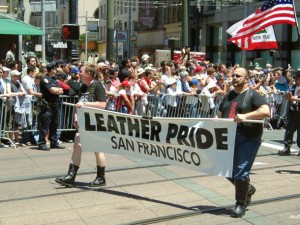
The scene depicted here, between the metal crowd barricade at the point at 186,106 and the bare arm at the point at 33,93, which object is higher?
the bare arm at the point at 33,93

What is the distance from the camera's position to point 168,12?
60281 mm

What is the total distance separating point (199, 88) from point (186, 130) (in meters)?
8.14

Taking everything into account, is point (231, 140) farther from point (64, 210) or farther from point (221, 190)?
point (64, 210)

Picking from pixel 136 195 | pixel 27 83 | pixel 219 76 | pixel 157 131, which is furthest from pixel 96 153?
pixel 219 76

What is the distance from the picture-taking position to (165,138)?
287 inches

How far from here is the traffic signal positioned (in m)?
14.9

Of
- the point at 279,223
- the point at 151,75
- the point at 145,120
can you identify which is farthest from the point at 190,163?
the point at 151,75

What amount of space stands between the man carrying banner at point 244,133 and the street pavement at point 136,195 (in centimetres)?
36

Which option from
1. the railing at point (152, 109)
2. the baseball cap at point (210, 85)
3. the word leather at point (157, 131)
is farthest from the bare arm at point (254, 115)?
the baseball cap at point (210, 85)

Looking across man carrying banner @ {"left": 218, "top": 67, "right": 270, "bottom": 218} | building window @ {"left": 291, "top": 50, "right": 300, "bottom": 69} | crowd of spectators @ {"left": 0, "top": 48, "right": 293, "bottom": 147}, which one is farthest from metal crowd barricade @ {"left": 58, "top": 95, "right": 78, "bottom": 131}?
building window @ {"left": 291, "top": 50, "right": 300, "bottom": 69}

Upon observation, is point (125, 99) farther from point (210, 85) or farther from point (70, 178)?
point (70, 178)

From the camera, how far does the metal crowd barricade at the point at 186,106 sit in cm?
1415

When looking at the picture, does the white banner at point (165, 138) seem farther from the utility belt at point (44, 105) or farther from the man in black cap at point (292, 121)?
the man in black cap at point (292, 121)

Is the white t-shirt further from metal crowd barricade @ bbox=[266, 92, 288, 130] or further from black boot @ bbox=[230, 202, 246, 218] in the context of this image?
metal crowd barricade @ bbox=[266, 92, 288, 130]
